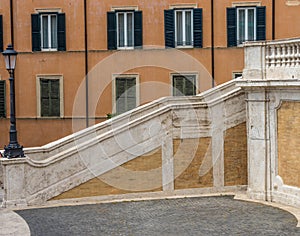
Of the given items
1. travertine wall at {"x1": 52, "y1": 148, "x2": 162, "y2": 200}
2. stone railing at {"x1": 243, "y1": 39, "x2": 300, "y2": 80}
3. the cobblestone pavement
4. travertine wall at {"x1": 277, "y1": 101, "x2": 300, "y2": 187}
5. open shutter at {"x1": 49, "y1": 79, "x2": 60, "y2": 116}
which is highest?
stone railing at {"x1": 243, "y1": 39, "x2": 300, "y2": 80}

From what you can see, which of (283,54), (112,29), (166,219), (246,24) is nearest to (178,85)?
(112,29)

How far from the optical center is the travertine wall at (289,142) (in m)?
13.9

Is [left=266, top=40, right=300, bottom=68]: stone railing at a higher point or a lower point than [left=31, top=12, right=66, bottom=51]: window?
lower

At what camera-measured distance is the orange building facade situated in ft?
78.0

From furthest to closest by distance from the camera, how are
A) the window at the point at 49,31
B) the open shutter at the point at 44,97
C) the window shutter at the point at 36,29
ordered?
the open shutter at the point at 44,97 → the window at the point at 49,31 → the window shutter at the point at 36,29

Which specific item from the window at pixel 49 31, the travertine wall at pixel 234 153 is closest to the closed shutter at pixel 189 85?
the window at pixel 49 31

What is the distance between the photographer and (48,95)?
80.2ft

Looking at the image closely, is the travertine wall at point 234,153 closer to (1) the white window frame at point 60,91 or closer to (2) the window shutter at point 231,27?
(2) the window shutter at point 231,27

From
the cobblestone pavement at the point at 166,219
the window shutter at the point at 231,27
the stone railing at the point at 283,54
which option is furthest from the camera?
the window shutter at the point at 231,27

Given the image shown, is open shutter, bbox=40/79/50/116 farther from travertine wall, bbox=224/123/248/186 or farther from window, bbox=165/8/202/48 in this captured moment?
travertine wall, bbox=224/123/248/186

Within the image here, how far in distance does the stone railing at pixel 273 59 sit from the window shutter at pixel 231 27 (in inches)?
351

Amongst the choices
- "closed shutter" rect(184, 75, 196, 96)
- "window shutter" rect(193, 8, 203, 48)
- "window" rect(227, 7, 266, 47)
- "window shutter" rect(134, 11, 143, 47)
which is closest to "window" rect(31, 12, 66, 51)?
"window shutter" rect(134, 11, 143, 47)

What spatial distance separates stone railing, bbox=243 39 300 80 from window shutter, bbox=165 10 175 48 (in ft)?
29.8

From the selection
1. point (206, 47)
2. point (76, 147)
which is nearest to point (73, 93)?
point (206, 47)
